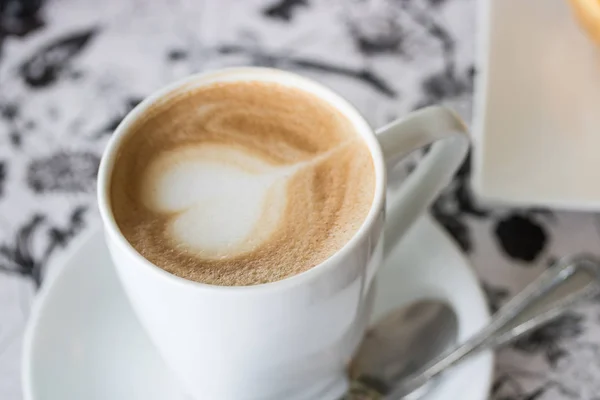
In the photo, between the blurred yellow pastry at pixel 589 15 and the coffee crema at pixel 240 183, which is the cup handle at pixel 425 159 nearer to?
the coffee crema at pixel 240 183

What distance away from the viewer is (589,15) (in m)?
0.68

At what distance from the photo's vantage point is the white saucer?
0.55 metres

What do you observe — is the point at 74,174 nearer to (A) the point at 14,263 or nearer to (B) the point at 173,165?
(A) the point at 14,263

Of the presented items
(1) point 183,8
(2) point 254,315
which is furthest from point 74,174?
(2) point 254,315

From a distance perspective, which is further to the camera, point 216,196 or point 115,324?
point 115,324

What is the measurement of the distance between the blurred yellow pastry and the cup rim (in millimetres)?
301

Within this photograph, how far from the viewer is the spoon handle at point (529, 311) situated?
551 mm

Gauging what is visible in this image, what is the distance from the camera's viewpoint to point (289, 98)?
54 cm

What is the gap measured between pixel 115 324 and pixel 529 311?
33 cm

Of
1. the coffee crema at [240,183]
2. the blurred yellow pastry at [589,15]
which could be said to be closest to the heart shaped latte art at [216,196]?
the coffee crema at [240,183]

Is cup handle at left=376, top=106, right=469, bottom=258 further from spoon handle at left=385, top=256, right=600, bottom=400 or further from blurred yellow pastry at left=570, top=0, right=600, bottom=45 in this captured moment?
blurred yellow pastry at left=570, top=0, right=600, bottom=45

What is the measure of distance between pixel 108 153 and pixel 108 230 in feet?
0.21

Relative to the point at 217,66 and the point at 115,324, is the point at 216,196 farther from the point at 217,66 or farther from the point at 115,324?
the point at 217,66

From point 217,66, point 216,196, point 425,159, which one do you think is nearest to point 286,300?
point 216,196
